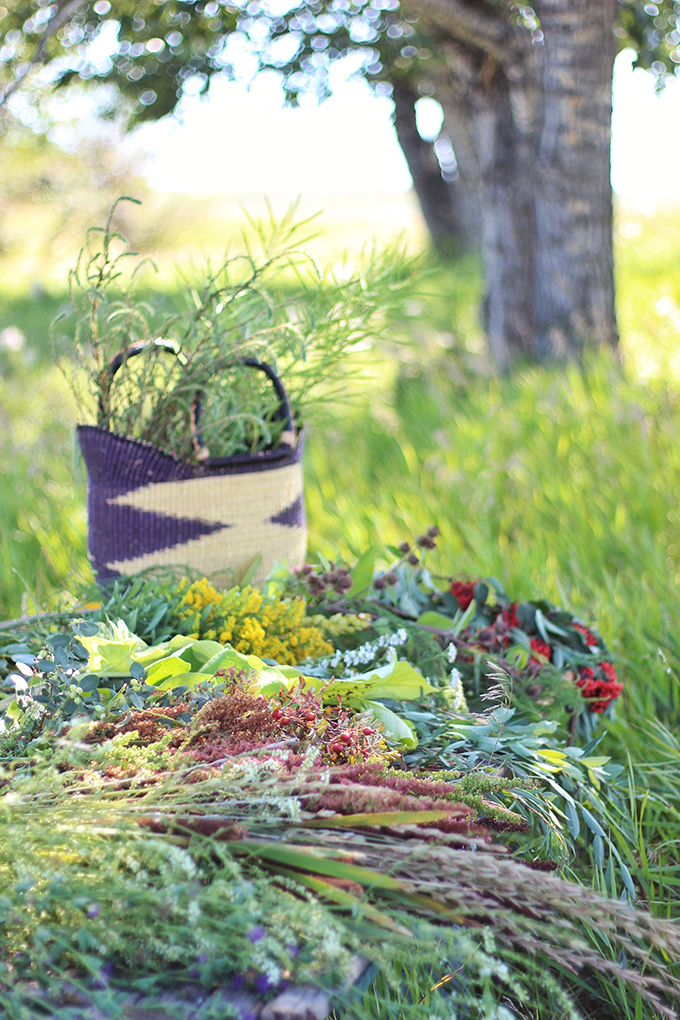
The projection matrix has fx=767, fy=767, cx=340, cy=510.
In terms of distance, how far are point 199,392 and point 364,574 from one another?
1.73 ft

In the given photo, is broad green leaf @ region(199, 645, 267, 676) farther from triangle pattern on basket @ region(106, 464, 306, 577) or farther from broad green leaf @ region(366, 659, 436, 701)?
triangle pattern on basket @ region(106, 464, 306, 577)

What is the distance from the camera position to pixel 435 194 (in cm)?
827

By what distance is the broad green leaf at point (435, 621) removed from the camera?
1.58 metres

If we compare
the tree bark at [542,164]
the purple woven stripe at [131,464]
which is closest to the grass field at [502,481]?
the purple woven stripe at [131,464]

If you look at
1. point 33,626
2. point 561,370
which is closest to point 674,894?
point 33,626

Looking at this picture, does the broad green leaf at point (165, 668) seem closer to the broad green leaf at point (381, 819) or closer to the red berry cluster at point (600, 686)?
the broad green leaf at point (381, 819)

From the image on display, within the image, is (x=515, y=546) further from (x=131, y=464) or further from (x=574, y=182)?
(x=574, y=182)

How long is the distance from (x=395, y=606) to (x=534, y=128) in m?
3.41

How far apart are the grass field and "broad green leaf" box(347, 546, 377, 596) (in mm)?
428

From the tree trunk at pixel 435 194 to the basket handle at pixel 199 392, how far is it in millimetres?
6744

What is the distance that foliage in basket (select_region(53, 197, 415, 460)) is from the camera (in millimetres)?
1561

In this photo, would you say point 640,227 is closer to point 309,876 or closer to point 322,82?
point 322,82

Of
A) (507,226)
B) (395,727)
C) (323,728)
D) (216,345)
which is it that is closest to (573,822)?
(395,727)

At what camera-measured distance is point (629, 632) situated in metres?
1.96
